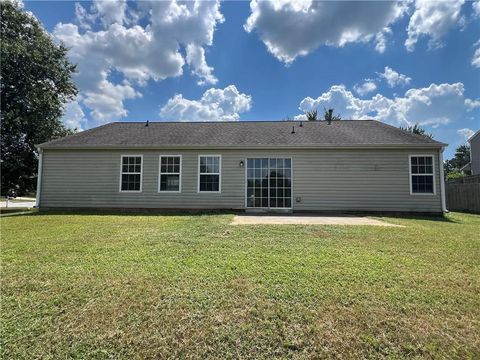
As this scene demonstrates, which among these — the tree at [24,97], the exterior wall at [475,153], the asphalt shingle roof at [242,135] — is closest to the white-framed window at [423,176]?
the asphalt shingle roof at [242,135]

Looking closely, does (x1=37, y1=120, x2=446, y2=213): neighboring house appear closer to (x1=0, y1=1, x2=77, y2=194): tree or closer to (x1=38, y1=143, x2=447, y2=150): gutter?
(x1=38, y1=143, x2=447, y2=150): gutter

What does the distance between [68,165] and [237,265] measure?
1141 centimetres

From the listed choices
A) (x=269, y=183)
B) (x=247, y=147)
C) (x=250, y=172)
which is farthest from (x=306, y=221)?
(x=247, y=147)

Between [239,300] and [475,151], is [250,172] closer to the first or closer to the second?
[239,300]

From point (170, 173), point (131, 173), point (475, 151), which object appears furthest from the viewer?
point (475, 151)

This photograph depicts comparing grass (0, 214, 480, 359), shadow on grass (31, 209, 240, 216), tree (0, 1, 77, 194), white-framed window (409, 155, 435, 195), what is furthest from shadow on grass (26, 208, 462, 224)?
tree (0, 1, 77, 194)

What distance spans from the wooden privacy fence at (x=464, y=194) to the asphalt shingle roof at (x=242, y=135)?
5.85m

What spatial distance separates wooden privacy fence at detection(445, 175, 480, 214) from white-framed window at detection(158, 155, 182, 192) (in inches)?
598

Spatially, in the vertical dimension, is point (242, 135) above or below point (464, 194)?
above

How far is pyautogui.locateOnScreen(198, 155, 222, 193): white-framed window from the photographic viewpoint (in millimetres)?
11797

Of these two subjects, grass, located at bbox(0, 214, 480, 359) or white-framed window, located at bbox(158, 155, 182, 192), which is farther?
white-framed window, located at bbox(158, 155, 182, 192)

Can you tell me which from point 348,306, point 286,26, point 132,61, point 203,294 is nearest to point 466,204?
point 286,26

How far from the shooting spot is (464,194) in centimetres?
1536

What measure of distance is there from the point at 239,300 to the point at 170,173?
9.62 metres
